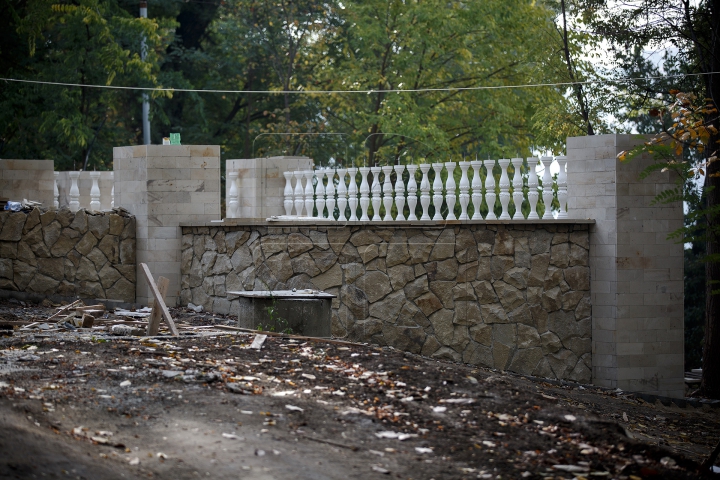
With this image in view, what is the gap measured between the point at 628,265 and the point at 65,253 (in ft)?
27.9

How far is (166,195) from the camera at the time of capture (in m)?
14.0

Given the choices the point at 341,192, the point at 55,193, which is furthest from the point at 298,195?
the point at 55,193

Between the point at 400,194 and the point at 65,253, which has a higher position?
the point at 400,194

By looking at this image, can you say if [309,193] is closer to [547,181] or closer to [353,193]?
[353,193]

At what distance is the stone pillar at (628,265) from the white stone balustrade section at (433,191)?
1.42 feet

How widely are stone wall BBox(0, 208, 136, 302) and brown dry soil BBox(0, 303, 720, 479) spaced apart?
5.33 m

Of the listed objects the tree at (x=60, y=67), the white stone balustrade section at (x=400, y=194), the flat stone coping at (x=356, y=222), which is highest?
the tree at (x=60, y=67)

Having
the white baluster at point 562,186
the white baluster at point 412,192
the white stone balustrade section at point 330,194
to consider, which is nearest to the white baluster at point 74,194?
the white stone balustrade section at point 330,194

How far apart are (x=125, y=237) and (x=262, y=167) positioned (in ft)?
8.02

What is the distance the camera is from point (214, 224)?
1367 centimetres

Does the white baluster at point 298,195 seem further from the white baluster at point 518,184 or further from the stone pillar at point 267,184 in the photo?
the white baluster at point 518,184

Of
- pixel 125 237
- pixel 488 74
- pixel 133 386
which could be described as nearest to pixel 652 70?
pixel 488 74

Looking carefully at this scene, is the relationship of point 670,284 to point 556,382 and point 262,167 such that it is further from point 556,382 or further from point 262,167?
point 262,167

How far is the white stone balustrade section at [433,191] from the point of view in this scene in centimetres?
1135
